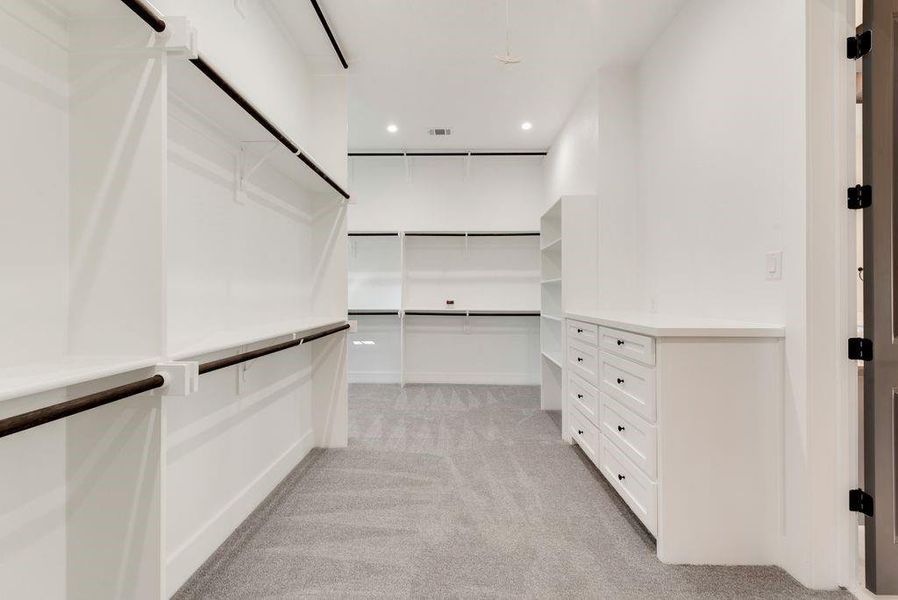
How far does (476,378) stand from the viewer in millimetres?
5605

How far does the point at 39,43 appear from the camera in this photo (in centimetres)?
108

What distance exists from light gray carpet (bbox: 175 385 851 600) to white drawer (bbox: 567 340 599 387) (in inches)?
22.9

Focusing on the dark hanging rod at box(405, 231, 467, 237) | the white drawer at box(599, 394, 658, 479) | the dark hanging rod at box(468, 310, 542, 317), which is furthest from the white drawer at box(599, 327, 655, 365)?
the dark hanging rod at box(405, 231, 467, 237)

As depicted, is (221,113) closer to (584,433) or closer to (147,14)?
(147,14)

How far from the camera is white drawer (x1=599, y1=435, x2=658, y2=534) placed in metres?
1.90

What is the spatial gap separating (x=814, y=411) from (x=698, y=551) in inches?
28.0

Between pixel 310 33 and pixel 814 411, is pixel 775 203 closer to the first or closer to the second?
pixel 814 411

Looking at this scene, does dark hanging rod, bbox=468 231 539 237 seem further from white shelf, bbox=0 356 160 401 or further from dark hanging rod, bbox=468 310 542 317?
white shelf, bbox=0 356 160 401

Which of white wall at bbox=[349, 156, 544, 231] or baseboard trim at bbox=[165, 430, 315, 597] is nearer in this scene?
baseboard trim at bbox=[165, 430, 315, 597]

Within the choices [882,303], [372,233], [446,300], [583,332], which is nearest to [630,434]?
[583,332]

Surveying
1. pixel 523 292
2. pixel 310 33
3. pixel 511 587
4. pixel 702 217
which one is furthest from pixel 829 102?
pixel 523 292

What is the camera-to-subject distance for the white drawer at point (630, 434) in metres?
1.91

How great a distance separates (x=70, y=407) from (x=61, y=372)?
0.13m

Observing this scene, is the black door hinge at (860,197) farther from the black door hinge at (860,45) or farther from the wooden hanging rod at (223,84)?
the wooden hanging rod at (223,84)
